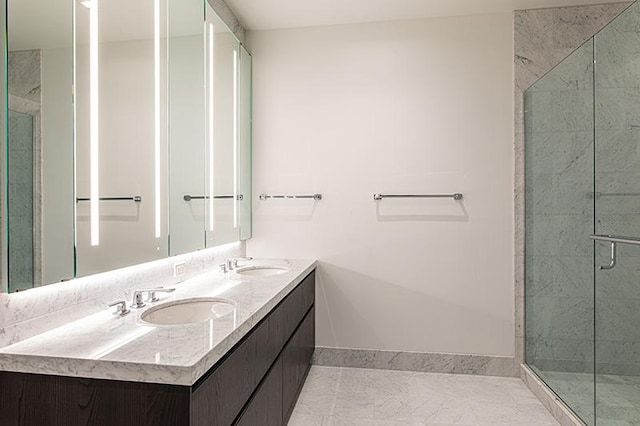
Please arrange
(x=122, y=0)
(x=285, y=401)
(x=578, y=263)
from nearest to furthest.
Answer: (x=122, y=0)
(x=285, y=401)
(x=578, y=263)

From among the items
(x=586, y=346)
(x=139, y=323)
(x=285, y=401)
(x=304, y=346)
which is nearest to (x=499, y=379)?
(x=586, y=346)

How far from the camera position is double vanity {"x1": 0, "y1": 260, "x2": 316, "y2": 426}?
39.6 inches

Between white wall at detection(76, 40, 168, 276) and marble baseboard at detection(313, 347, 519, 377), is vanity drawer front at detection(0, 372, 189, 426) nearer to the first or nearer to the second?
white wall at detection(76, 40, 168, 276)

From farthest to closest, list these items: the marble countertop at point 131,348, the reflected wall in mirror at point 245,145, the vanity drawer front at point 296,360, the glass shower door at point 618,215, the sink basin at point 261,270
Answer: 1. the reflected wall in mirror at point 245,145
2. the sink basin at point 261,270
3. the vanity drawer front at point 296,360
4. the glass shower door at point 618,215
5. the marble countertop at point 131,348

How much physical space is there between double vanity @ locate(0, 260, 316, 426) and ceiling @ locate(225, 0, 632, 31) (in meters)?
2.07

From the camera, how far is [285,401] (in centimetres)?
201

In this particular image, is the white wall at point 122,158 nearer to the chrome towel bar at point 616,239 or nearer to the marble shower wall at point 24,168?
the marble shower wall at point 24,168

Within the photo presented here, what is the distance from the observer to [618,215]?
1.89m

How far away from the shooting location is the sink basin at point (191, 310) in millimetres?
1572

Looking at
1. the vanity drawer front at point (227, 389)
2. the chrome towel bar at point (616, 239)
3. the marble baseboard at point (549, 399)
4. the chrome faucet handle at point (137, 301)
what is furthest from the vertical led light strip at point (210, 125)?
the marble baseboard at point (549, 399)

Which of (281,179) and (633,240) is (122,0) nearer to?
(281,179)

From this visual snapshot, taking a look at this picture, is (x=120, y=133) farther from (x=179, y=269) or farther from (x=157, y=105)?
(x=179, y=269)

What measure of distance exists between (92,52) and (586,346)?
2751 millimetres

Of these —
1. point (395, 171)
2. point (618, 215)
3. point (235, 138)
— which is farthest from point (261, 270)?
point (618, 215)
